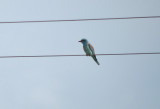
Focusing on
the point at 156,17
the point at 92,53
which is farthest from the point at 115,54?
Result: the point at 92,53

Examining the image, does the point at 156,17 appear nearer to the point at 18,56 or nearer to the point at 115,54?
the point at 115,54

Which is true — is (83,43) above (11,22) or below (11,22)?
above

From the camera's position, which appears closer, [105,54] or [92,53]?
[105,54]

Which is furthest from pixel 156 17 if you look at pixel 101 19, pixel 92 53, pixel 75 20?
pixel 92 53

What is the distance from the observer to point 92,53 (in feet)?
54.2

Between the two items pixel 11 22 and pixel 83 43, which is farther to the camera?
pixel 83 43

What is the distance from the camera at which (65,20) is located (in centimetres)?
1102

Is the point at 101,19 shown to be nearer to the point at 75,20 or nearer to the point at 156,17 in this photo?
the point at 75,20

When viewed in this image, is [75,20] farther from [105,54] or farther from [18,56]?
[18,56]

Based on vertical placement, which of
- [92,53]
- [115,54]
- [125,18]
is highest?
[92,53]

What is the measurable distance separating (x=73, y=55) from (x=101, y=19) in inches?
56.5

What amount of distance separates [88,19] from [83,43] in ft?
18.6

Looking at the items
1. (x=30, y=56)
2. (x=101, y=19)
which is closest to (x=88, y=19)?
(x=101, y=19)

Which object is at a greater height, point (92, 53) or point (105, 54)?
point (92, 53)
